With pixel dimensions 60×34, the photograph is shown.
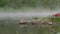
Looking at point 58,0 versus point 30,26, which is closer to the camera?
point 30,26

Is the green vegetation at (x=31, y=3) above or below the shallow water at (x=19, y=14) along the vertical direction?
above

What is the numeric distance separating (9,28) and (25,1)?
11.1 inches

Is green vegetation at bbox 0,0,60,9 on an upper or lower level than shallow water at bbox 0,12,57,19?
upper

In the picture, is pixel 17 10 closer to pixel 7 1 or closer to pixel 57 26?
pixel 7 1

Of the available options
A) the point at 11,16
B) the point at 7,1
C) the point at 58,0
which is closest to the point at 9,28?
the point at 11,16

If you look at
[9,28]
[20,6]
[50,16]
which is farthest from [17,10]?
[50,16]

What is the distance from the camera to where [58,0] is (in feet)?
4.56

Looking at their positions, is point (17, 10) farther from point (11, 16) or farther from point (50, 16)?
point (50, 16)

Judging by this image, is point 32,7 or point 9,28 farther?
point 32,7

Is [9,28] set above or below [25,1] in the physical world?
below

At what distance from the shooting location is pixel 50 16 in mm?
1354

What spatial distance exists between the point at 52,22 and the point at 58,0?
22cm

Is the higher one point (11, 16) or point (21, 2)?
point (21, 2)

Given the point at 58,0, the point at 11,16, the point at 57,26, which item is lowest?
the point at 57,26
